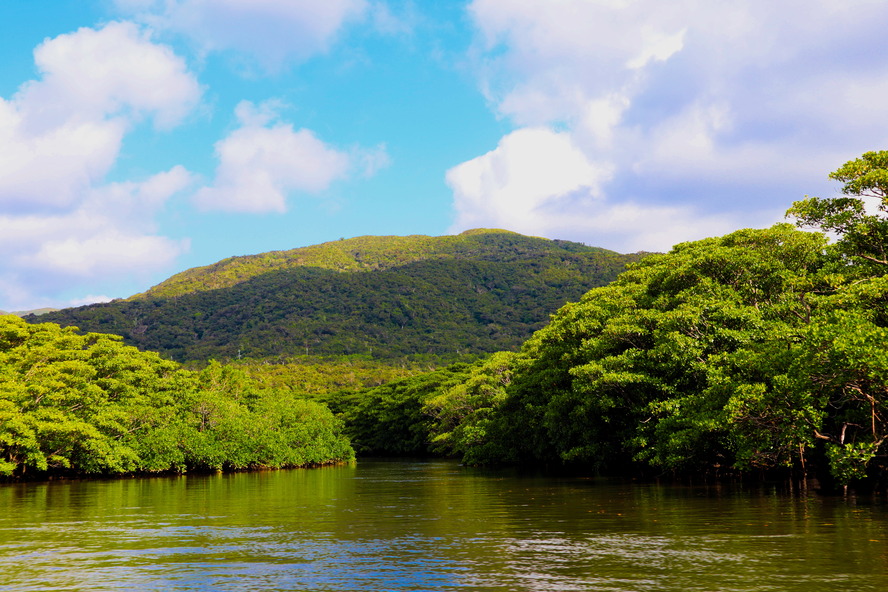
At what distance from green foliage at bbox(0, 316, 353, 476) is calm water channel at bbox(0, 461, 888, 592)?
12.9 m

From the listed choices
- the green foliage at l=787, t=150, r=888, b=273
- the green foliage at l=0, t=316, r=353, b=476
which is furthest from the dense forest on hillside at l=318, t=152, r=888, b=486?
the green foliage at l=0, t=316, r=353, b=476

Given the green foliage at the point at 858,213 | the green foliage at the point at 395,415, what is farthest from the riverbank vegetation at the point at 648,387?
the green foliage at the point at 395,415

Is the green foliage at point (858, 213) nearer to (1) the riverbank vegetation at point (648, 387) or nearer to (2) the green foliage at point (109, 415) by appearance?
(1) the riverbank vegetation at point (648, 387)

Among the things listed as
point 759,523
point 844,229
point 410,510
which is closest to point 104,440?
point 410,510

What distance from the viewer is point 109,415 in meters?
51.9

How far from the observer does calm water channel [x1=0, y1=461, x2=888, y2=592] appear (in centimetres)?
1546

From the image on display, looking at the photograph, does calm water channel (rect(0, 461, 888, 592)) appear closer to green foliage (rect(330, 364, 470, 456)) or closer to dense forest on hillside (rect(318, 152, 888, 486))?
dense forest on hillside (rect(318, 152, 888, 486))

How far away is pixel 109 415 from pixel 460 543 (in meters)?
39.5

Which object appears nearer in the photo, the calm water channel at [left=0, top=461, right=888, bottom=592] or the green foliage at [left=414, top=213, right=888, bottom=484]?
the calm water channel at [left=0, top=461, right=888, bottom=592]

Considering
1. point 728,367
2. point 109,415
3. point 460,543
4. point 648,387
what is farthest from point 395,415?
point 460,543

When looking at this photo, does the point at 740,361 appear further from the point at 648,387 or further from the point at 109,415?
the point at 109,415

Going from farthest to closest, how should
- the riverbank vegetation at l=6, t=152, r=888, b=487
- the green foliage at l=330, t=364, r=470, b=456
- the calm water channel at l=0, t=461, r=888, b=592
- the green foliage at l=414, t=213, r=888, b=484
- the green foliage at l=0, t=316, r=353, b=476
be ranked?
the green foliage at l=330, t=364, r=470, b=456, the green foliage at l=0, t=316, r=353, b=476, the riverbank vegetation at l=6, t=152, r=888, b=487, the green foliage at l=414, t=213, r=888, b=484, the calm water channel at l=0, t=461, r=888, b=592

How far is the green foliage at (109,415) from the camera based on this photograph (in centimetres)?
4775

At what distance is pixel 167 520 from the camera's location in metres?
27.8
